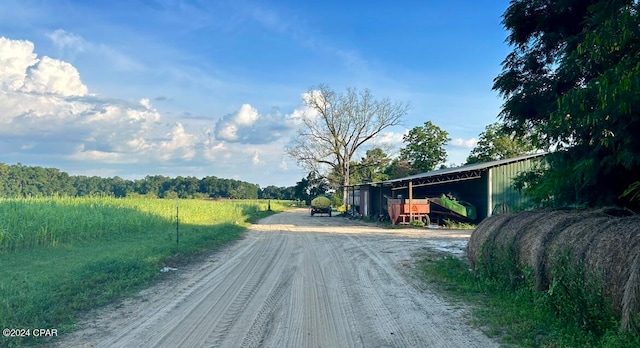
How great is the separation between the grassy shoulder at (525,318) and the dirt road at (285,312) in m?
0.38

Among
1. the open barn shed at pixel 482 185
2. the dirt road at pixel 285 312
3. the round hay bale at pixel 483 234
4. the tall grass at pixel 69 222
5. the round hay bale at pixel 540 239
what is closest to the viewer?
the dirt road at pixel 285 312

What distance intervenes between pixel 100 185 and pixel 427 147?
39.3 meters

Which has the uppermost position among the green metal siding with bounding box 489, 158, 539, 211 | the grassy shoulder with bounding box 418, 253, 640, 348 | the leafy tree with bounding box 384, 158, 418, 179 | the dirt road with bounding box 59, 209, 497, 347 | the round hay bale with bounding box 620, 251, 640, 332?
the leafy tree with bounding box 384, 158, 418, 179

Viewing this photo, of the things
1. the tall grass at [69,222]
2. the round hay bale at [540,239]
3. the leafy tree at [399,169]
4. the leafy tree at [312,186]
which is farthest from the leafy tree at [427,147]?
the round hay bale at [540,239]

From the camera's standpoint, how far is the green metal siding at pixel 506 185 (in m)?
26.6

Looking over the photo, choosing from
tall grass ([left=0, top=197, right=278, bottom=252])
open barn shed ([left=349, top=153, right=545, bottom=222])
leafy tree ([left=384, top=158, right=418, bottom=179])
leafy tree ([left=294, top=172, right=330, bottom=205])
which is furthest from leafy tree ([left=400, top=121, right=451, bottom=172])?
tall grass ([left=0, top=197, right=278, bottom=252])

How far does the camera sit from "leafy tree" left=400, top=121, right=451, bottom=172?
58.8 m

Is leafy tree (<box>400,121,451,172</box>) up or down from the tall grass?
up

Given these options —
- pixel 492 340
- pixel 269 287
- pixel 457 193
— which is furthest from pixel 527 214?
pixel 457 193

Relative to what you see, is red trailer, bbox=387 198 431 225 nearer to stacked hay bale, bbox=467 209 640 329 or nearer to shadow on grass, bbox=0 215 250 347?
shadow on grass, bbox=0 215 250 347

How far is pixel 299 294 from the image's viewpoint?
320 inches

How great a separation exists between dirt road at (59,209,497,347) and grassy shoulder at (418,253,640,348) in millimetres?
377

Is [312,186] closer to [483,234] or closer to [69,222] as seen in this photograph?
[69,222]

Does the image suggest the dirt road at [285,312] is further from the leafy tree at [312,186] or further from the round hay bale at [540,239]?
the leafy tree at [312,186]
